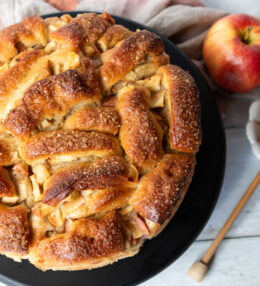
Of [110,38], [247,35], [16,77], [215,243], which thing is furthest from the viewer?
[247,35]

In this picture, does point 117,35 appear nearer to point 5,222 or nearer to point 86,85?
point 86,85

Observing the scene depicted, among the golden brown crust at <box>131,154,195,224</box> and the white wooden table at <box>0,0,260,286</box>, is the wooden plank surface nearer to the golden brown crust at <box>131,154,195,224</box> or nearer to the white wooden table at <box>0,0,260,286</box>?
the white wooden table at <box>0,0,260,286</box>

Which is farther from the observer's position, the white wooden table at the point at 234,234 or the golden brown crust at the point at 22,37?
the white wooden table at the point at 234,234

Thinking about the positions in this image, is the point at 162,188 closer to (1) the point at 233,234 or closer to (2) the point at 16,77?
(2) the point at 16,77

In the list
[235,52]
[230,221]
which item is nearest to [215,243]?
[230,221]

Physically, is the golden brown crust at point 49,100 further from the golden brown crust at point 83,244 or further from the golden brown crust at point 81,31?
the golden brown crust at point 83,244

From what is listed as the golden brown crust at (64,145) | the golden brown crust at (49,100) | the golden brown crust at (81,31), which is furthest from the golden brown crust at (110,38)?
the golden brown crust at (64,145)
